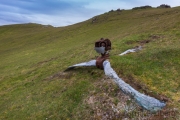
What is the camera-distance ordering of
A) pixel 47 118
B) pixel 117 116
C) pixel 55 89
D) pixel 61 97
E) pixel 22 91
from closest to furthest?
Answer: pixel 117 116, pixel 47 118, pixel 61 97, pixel 55 89, pixel 22 91

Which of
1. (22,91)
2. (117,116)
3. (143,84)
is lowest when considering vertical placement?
(22,91)

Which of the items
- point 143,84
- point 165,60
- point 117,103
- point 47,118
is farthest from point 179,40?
point 47,118

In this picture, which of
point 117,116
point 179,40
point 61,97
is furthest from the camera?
point 179,40

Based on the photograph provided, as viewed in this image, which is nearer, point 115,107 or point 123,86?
point 115,107

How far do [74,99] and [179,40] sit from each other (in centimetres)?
1308

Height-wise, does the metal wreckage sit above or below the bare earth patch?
above

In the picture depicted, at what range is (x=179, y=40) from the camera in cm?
2002

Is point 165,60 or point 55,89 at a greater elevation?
point 165,60

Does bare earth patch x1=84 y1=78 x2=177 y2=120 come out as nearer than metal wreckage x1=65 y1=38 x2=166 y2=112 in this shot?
Yes

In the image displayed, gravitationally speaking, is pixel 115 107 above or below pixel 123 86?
below

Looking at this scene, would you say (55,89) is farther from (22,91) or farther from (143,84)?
(143,84)

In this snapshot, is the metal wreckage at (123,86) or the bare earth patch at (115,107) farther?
the metal wreckage at (123,86)

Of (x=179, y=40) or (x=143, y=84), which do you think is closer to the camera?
(x=143, y=84)

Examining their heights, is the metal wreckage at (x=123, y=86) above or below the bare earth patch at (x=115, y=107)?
above
